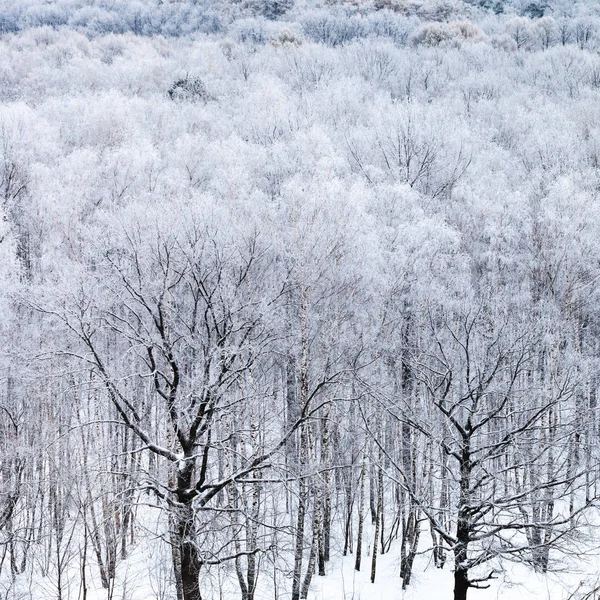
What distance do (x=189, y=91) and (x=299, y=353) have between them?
37452 mm

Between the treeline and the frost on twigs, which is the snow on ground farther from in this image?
the treeline

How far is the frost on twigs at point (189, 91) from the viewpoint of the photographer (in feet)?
153

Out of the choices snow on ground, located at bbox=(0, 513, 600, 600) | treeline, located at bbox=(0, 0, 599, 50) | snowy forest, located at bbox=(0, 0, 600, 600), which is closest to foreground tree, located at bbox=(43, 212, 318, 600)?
snowy forest, located at bbox=(0, 0, 600, 600)

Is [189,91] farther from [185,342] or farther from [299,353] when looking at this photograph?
[185,342]

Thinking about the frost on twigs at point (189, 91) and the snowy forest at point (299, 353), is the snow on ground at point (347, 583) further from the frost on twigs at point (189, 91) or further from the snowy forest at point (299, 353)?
the frost on twigs at point (189, 91)

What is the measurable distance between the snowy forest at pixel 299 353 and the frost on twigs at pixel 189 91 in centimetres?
829

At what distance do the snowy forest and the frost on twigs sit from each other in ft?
27.2

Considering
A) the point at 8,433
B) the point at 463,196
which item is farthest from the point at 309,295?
the point at 463,196

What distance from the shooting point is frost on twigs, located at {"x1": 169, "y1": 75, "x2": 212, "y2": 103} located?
46.5 metres

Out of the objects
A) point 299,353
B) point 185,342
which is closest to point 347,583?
point 299,353

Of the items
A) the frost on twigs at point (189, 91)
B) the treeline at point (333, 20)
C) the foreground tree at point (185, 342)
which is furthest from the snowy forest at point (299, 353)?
the treeline at point (333, 20)

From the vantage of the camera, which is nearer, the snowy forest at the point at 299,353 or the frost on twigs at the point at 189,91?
the snowy forest at the point at 299,353

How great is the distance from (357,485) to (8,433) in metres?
11.0

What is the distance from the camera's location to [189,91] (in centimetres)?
4788
